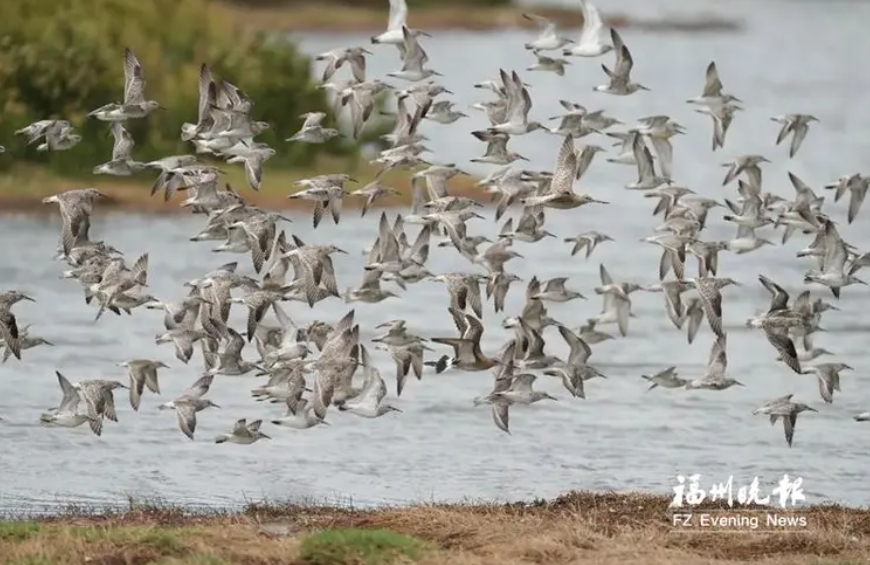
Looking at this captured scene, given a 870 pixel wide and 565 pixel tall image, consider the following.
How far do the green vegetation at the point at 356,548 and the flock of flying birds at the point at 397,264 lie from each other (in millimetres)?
3539

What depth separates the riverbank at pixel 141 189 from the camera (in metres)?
42.9

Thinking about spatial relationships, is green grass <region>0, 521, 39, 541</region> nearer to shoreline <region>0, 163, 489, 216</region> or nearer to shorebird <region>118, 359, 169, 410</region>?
shorebird <region>118, 359, 169, 410</region>

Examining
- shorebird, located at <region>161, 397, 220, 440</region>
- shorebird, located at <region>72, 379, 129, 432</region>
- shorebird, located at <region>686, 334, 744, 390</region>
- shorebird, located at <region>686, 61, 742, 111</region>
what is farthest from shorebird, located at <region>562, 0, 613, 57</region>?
shorebird, located at <region>72, 379, 129, 432</region>

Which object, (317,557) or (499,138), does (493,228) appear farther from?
(317,557)

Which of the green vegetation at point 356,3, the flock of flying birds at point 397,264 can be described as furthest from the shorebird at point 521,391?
the green vegetation at point 356,3

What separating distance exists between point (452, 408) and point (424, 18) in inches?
2882

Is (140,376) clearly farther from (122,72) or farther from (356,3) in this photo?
(356,3)

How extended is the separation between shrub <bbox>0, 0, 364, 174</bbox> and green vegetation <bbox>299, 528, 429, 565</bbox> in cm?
2742

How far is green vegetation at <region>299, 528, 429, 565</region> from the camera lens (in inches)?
656

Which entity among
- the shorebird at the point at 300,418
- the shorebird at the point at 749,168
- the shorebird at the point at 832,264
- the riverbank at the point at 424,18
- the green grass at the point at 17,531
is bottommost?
the riverbank at the point at 424,18

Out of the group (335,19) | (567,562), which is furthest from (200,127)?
(335,19)

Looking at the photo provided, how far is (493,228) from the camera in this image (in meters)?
44.6

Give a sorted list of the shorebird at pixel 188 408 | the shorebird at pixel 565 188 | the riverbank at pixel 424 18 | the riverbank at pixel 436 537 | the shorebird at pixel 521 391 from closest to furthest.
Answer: the riverbank at pixel 436 537, the shorebird at pixel 521 391, the shorebird at pixel 188 408, the shorebird at pixel 565 188, the riverbank at pixel 424 18

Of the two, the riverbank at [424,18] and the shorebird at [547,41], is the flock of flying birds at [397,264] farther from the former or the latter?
the riverbank at [424,18]
